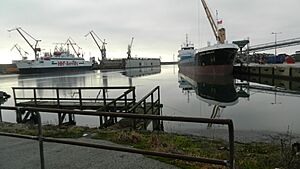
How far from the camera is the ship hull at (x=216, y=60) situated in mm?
39750

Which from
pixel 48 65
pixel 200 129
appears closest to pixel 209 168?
pixel 200 129

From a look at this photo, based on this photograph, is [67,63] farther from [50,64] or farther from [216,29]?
[216,29]

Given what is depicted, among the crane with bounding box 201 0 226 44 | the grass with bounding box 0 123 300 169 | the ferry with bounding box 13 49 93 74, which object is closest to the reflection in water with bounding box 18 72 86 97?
the grass with bounding box 0 123 300 169

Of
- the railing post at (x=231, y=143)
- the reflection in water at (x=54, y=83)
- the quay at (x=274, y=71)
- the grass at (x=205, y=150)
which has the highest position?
the railing post at (x=231, y=143)

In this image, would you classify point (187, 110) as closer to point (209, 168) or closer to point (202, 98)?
point (202, 98)

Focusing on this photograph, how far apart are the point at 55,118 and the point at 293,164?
1395 cm

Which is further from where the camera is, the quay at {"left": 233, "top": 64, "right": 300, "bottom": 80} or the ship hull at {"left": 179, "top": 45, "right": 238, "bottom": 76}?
the ship hull at {"left": 179, "top": 45, "right": 238, "bottom": 76}

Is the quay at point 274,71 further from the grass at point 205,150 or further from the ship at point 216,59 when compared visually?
the grass at point 205,150

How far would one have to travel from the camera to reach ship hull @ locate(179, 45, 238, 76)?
3975 cm

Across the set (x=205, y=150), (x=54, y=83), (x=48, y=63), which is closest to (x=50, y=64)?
(x=48, y=63)

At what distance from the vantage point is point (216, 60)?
41.3 m

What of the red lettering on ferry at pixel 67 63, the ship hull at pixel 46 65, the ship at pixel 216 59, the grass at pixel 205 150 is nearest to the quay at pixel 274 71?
the ship at pixel 216 59

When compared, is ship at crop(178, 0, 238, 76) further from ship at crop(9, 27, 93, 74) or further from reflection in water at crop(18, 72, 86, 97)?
ship at crop(9, 27, 93, 74)

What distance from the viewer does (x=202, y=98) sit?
23641mm
